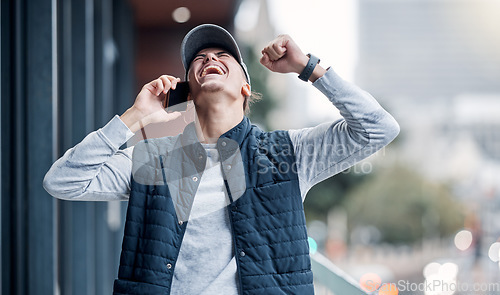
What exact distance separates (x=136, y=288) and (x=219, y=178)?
254 mm

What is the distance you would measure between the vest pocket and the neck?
30 cm

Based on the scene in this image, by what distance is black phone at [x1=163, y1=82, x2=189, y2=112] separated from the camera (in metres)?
0.97

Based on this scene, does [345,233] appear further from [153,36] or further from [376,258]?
[153,36]

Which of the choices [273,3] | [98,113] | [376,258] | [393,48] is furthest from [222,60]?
[393,48]

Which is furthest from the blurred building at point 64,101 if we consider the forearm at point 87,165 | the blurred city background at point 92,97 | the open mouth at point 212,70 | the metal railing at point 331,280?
the metal railing at point 331,280

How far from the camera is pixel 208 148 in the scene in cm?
96

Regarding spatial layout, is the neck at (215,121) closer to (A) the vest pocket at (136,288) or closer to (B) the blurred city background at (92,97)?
(B) the blurred city background at (92,97)

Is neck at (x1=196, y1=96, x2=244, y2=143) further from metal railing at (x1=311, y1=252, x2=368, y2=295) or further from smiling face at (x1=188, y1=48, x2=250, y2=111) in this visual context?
metal railing at (x1=311, y1=252, x2=368, y2=295)

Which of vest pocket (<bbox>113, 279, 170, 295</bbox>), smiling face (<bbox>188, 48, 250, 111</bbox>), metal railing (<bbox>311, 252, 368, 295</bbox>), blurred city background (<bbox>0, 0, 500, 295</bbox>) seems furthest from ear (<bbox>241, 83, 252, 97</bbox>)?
metal railing (<bbox>311, 252, 368, 295</bbox>)

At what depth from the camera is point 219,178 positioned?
0.93 meters

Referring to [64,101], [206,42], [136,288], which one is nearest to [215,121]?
[206,42]

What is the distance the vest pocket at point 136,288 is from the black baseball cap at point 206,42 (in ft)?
1.51

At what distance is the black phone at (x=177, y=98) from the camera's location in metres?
0.97

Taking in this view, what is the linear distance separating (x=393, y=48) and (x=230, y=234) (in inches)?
861
